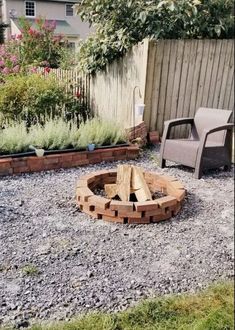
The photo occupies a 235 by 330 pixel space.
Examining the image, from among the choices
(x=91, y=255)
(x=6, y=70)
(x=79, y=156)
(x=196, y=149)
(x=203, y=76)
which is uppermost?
(x=203, y=76)

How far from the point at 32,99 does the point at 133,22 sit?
1.63 metres

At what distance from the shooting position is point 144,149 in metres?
3.88

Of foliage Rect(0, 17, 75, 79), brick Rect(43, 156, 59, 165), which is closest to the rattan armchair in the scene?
brick Rect(43, 156, 59, 165)

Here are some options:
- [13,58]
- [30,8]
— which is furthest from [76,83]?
[30,8]

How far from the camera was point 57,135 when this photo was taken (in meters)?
4.09

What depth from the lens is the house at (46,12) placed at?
1.40 m

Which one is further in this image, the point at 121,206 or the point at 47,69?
the point at 47,69

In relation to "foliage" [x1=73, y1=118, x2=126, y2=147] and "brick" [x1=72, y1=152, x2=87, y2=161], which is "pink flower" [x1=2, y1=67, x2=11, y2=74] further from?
"brick" [x1=72, y1=152, x2=87, y2=161]

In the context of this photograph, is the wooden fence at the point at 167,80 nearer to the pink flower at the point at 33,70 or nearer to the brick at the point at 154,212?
the brick at the point at 154,212

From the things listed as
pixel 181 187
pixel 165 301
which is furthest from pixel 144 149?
pixel 165 301

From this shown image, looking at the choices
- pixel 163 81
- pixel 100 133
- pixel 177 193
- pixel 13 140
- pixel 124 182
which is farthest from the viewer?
pixel 100 133

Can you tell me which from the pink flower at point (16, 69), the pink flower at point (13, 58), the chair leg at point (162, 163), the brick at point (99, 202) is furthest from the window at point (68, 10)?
the pink flower at point (16, 69)

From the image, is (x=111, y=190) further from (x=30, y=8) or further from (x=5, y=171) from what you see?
(x=30, y=8)

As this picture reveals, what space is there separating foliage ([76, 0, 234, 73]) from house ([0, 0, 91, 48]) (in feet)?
0.35
